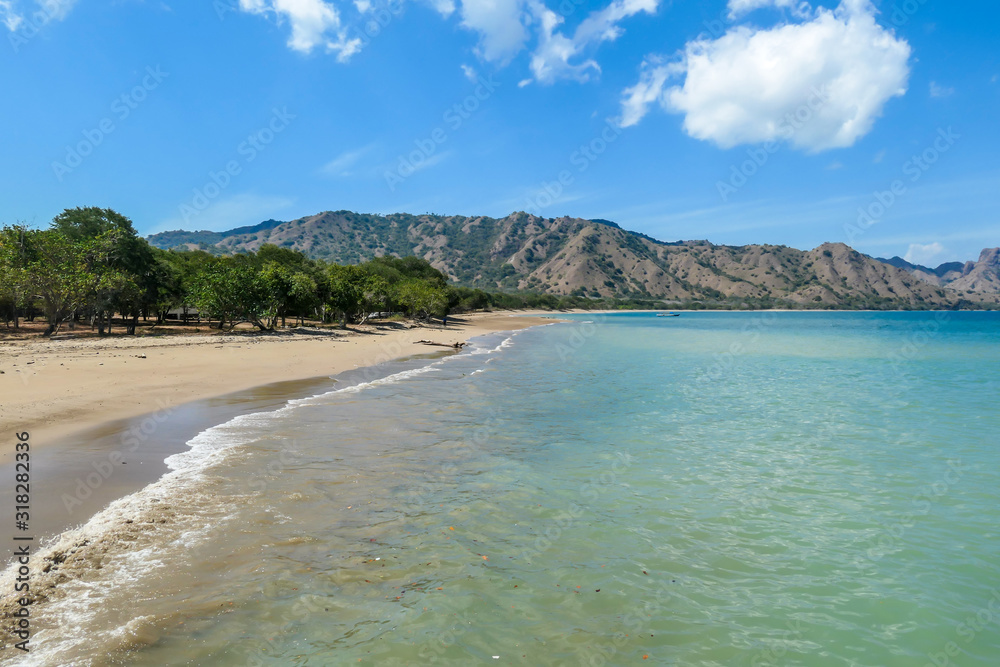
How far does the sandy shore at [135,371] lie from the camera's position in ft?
48.1

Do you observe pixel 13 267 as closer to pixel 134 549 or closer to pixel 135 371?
pixel 135 371

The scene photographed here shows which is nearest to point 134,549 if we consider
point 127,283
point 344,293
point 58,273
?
point 58,273

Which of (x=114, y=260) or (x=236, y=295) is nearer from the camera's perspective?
(x=114, y=260)

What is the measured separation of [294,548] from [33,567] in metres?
3.11

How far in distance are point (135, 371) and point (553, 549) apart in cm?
2403

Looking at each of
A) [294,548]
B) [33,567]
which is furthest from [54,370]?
[294,548]

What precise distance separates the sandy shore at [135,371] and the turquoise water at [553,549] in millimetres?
4962

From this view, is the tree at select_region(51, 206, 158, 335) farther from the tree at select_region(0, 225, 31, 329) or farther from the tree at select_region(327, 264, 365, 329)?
the tree at select_region(327, 264, 365, 329)

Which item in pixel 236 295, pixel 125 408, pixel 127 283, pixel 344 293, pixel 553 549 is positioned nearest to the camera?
pixel 553 549

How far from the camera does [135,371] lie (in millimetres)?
23078

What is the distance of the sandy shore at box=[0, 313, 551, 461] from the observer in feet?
48.1

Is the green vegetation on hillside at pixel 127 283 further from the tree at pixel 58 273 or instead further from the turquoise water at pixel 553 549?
the turquoise water at pixel 553 549

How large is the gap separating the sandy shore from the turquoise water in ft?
16.3

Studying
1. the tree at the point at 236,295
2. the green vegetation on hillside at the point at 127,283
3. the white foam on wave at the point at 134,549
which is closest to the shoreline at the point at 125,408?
the white foam on wave at the point at 134,549
